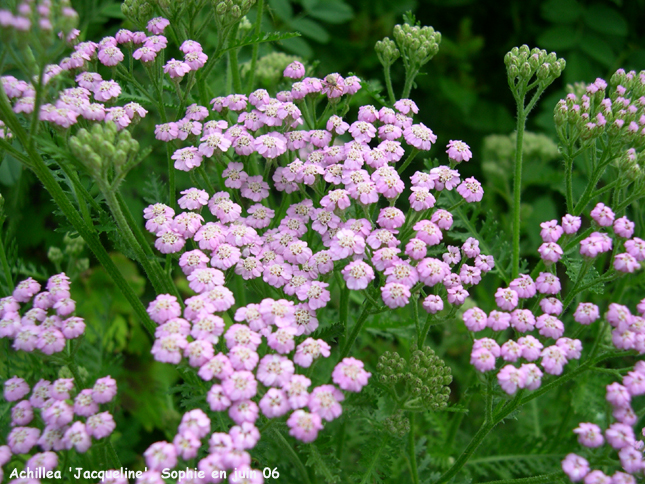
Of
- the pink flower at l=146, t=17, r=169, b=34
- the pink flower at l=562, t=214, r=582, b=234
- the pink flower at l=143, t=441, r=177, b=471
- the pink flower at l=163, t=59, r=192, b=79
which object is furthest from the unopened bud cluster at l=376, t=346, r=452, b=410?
the pink flower at l=146, t=17, r=169, b=34

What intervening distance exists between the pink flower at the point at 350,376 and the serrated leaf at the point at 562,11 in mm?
3425

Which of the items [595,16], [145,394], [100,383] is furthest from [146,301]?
[595,16]

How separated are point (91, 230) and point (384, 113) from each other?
114 cm

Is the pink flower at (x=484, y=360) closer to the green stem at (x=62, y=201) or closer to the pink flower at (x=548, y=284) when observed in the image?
the pink flower at (x=548, y=284)

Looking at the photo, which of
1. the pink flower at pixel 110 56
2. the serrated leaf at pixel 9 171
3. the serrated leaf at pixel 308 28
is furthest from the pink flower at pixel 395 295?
the serrated leaf at pixel 308 28

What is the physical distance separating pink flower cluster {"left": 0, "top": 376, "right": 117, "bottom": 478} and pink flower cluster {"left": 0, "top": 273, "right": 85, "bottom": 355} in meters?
0.13

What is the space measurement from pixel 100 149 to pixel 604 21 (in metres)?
3.76

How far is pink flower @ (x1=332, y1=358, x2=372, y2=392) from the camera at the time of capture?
1.65 meters

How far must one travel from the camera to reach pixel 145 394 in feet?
11.3

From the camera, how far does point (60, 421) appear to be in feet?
5.37

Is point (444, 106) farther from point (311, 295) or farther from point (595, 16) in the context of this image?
point (311, 295)

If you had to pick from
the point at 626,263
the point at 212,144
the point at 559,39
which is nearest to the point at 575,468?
the point at 626,263

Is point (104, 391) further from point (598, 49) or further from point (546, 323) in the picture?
point (598, 49)

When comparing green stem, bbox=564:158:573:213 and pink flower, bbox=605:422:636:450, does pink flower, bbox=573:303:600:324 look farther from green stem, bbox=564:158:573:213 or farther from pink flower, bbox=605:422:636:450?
green stem, bbox=564:158:573:213
